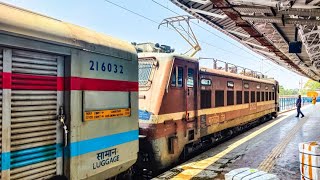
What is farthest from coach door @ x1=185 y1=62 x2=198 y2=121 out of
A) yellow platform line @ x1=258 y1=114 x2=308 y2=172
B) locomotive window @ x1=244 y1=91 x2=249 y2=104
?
locomotive window @ x1=244 y1=91 x2=249 y2=104

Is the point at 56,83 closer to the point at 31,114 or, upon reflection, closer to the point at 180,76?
the point at 31,114

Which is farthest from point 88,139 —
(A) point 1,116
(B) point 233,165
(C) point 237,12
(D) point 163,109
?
(C) point 237,12

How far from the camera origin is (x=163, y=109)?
7.18 m

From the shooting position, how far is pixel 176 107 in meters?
7.73

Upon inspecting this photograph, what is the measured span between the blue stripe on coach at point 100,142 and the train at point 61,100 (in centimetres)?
1

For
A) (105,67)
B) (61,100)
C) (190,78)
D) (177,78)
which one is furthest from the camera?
(190,78)

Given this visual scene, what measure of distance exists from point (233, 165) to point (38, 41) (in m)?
5.86

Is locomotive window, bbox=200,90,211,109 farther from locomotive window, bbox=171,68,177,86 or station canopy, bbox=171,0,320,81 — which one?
station canopy, bbox=171,0,320,81

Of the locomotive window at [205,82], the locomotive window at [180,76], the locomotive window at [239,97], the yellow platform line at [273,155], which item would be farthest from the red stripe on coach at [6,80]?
the locomotive window at [239,97]

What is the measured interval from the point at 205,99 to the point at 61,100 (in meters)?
6.24

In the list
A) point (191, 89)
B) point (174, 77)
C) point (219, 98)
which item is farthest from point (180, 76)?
point (219, 98)

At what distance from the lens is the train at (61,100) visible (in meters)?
3.12

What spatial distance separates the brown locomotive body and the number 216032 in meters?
2.42

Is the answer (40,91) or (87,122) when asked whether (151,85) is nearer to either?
(87,122)
